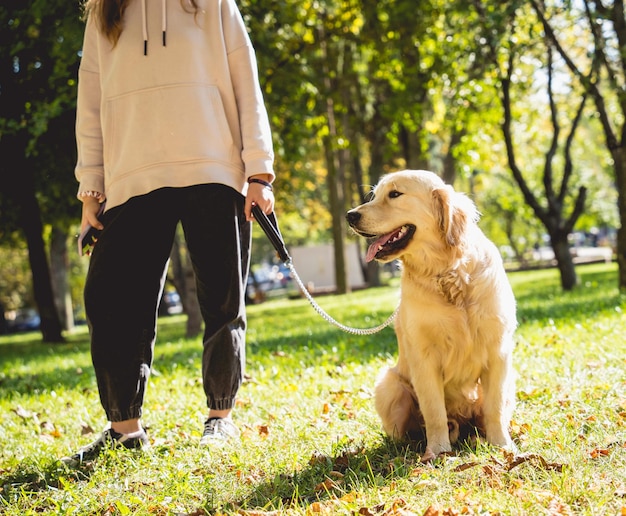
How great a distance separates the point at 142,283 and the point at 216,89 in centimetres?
105

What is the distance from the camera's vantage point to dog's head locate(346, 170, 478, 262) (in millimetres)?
3221

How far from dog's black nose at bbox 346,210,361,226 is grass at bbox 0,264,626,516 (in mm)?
1133

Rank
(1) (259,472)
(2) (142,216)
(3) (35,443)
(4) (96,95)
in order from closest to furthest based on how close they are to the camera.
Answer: (1) (259,472) → (2) (142,216) → (4) (96,95) → (3) (35,443)

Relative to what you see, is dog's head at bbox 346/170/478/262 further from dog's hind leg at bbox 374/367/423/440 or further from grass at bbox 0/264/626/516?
grass at bbox 0/264/626/516

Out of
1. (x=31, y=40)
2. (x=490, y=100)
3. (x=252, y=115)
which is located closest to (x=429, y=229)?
(x=252, y=115)

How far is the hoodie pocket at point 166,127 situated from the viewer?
10.4ft

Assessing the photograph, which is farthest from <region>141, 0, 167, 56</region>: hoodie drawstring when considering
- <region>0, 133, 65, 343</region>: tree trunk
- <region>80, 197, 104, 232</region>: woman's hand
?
<region>0, 133, 65, 343</region>: tree trunk

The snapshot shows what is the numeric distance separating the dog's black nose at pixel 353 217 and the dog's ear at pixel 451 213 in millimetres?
398

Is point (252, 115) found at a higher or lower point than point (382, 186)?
higher

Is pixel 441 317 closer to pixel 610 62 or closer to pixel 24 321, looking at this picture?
pixel 610 62

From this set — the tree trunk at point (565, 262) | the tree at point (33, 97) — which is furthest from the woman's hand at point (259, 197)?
the tree trunk at point (565, 262)

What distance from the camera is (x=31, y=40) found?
32.3ft

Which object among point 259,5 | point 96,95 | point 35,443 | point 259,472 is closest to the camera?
point 259,472

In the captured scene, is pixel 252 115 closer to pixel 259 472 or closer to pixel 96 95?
pixel 96 95
